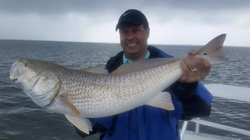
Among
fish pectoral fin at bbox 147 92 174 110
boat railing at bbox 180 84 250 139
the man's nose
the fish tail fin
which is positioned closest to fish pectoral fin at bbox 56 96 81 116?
fish pectoral fin at bbox 147 92 174 110

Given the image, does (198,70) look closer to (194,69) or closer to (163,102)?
(194,69)

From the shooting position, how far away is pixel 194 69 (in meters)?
2.92

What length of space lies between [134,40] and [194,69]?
144cm

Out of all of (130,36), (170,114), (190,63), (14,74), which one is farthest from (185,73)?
(14,74)

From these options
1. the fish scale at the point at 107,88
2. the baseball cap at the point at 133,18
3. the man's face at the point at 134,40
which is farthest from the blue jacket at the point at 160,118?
the baseball cap at the point at 133,18

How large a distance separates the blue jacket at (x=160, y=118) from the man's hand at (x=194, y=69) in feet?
0.46

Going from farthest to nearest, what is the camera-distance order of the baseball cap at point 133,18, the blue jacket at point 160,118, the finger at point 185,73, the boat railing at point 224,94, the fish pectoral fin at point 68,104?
1. the boat railing at point 224,94
2. the baseball cap at point 133,18
3. the blue jacket at point 160,118
4. the finger at point 185,73
5. the fish pectoral fin at point 68,104

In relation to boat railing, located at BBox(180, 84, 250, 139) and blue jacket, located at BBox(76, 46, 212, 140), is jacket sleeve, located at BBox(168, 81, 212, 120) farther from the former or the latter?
boat railing, located at BBox(180, 84, 250, 139)

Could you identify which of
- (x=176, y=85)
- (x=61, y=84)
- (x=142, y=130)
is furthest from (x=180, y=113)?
(x=61, y=84)

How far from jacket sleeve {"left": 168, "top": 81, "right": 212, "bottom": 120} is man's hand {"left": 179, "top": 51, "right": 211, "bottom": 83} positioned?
133 mm

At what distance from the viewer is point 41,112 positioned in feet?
39.5

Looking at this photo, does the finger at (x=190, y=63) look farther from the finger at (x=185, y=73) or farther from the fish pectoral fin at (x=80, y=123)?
the fish pectoral fin at (x=80, y=123)

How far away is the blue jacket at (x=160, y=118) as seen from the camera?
3104mm

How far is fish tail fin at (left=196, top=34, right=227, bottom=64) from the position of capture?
2.87m
